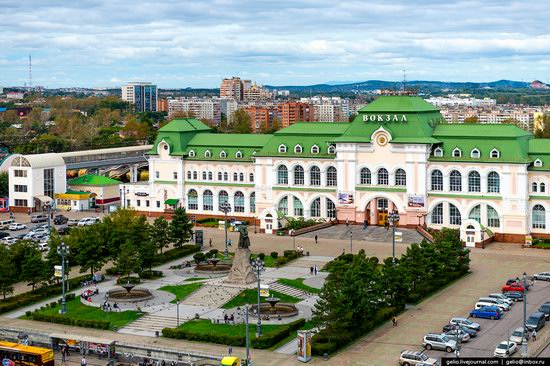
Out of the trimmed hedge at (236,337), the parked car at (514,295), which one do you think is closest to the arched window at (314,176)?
the parked car at (514,295)

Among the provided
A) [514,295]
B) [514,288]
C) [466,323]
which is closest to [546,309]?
[514,295]

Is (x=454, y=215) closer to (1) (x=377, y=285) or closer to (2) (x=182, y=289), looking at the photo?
(2) (x=182, y=289)

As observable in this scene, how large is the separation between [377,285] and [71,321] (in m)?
22.5

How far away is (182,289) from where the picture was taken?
246ft

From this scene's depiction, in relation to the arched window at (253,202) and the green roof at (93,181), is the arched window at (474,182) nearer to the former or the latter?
the arched window at (253,202)

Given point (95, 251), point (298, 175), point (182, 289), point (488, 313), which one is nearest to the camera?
point (488, 313)

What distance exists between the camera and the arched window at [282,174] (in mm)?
110625

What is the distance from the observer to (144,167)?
16612 cm

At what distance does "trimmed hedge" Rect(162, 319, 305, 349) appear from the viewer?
58638 millimetres

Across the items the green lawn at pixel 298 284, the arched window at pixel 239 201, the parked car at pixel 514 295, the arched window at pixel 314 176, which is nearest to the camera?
the parked car at pixel 514 295

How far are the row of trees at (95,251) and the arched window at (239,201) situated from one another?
2304 cm

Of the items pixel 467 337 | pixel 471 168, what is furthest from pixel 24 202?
pixel 467 337

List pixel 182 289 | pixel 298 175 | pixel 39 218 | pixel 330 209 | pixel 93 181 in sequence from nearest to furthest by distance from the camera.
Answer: pixel 182 289 < pixel 330 209 < pixel 298 175 < pixel 39 218 < pixel 93 181

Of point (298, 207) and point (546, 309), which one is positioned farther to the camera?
point (298, 207)
